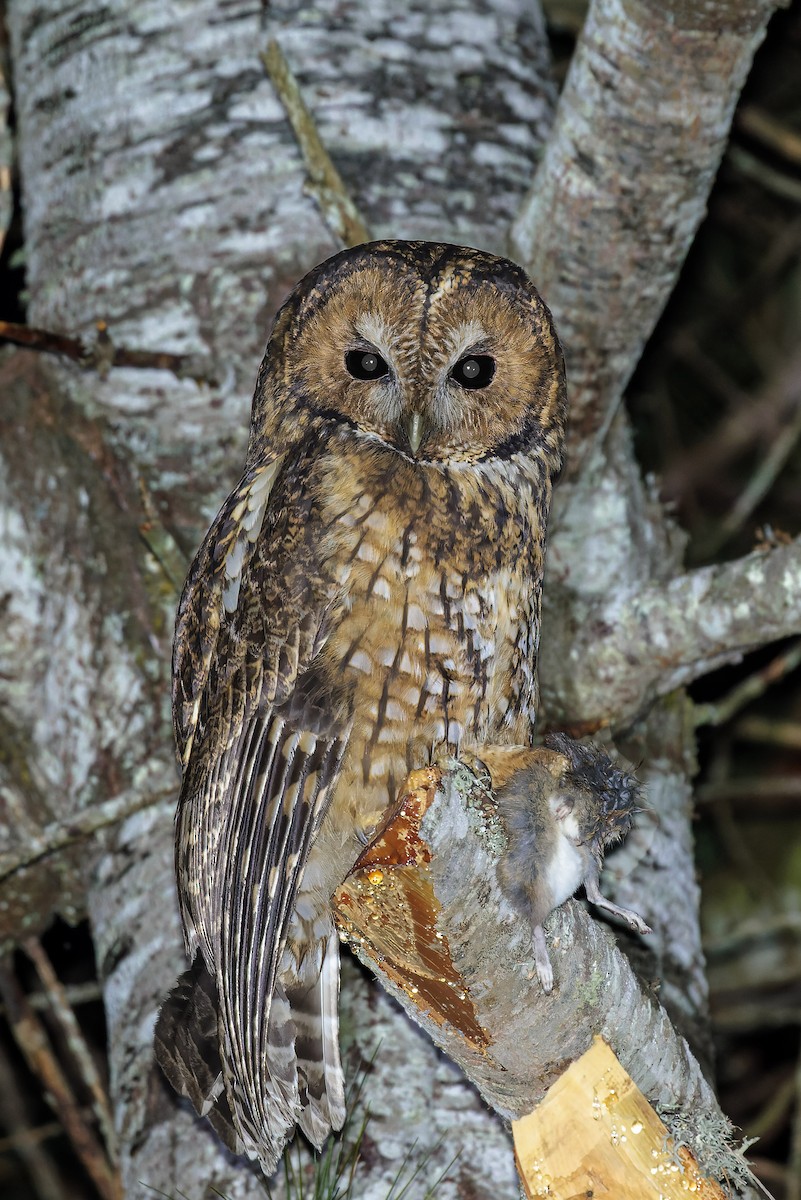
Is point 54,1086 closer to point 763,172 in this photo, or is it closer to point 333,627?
point 333,627

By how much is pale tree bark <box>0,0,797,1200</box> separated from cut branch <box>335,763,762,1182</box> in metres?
0.49

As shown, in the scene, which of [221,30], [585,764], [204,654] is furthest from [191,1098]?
[221,30]

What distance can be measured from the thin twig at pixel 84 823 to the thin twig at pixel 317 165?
951 millimetres

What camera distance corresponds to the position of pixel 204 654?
1.90m

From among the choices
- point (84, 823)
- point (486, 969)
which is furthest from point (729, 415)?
point (486, 969)

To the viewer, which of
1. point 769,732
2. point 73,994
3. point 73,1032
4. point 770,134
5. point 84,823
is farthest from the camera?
point 769,732

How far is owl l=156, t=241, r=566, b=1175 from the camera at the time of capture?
172 centimetres

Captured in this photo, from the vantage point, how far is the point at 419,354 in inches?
70.9

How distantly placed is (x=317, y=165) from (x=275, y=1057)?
4.57 ft

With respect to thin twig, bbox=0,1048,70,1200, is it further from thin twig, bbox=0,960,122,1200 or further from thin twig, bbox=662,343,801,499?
thin twig, bbox=662,343,801,499

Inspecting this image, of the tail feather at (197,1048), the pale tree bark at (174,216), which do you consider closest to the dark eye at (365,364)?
Result: the pale tree bark at (174,216)

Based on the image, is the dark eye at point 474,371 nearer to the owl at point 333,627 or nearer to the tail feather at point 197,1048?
the owl at point 333,627

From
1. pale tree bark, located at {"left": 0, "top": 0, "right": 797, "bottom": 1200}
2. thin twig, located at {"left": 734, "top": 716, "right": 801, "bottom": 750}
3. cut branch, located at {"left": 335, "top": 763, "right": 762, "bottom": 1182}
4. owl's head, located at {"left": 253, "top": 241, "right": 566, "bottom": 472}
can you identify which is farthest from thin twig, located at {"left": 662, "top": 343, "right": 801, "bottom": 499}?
cut branch, located at {"left": 335, "top": 763, "right": 762, "bottom": 1182}

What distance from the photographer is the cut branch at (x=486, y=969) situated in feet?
4.25
